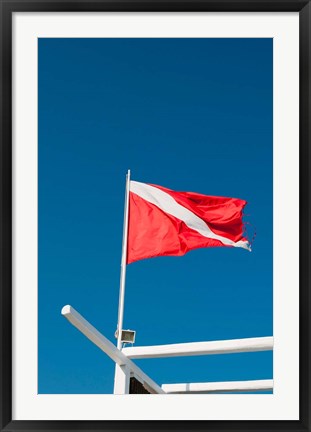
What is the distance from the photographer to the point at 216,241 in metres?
8.29

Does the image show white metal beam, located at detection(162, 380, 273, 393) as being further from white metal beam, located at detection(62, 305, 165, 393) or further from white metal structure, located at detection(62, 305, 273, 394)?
white metal structure, located at detection(62, 305, 273, 394)

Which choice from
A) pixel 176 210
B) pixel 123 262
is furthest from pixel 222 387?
pixel 176 210

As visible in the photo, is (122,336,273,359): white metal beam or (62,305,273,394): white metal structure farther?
(122,336,273,359): white metal beam

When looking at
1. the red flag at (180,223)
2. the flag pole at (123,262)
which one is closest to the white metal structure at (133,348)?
the flag pole at (123,262)

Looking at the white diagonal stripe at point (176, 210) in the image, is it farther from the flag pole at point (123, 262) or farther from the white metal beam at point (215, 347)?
the white metal beam at point (215, 347)

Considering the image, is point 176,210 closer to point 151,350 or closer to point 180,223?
point 180,223

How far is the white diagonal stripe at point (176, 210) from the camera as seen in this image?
8.30 metres

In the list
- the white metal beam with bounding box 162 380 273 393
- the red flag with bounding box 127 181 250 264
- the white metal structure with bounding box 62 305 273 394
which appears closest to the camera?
the white metal structure with bounding box 62 305 273 394

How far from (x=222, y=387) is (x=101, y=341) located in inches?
149

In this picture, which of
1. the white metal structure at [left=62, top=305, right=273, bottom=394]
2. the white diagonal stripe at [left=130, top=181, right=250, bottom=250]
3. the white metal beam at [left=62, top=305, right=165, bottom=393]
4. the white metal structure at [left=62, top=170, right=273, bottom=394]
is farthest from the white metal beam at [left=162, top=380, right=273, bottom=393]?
the white diagonal stripe at [left=130, top=181, right=250, bottom=250]

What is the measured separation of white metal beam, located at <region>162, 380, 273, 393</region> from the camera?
392 inches

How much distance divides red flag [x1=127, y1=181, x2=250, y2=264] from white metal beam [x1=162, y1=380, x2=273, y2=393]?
2844mm

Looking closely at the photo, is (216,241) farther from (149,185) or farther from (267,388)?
(267,388)

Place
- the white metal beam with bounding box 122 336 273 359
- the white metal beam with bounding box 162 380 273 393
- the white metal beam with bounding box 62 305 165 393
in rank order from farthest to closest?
the white metal beam with bounding box 162 380 273 393, the white metal beam with bounding box 122 336 273 359, the white metal beam with bounding box 62 305 165 393
